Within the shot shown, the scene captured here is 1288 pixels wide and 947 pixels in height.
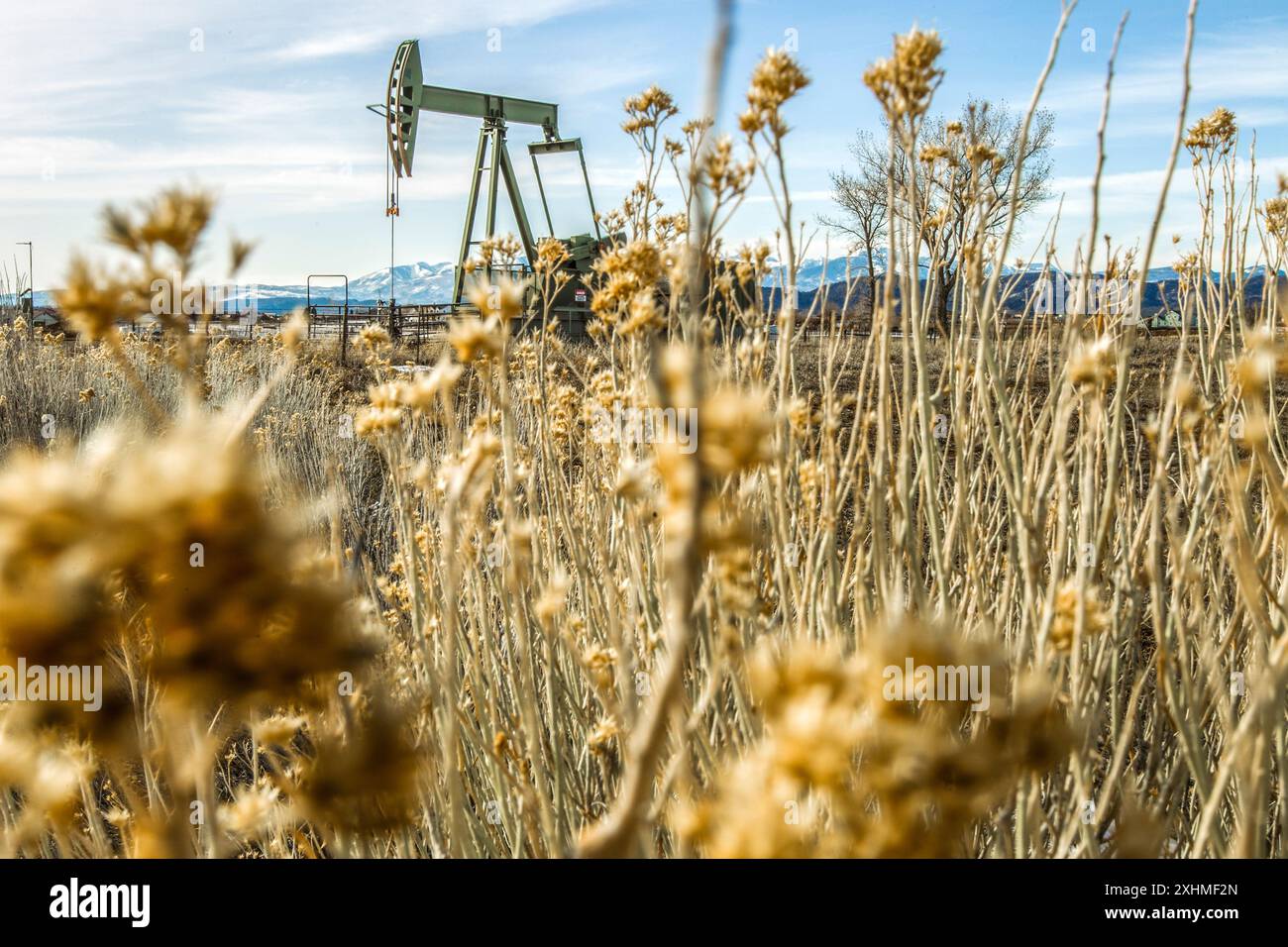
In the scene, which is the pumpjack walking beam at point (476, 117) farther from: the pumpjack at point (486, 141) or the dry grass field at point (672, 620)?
the dry grass field at point (672, 620)

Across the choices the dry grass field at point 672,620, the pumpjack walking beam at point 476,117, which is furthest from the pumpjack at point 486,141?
the dry grass field at point 672,620

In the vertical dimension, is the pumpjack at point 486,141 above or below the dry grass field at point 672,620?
above

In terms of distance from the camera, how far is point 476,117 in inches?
452

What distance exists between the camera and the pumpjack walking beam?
980cm

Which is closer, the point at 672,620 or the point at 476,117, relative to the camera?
the point at 672,620

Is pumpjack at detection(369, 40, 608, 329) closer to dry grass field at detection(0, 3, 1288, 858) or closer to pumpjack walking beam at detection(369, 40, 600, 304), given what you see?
pumpjack walking beam at detection(369, 40, 600, 304)

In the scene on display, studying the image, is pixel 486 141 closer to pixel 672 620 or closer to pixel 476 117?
pixel 476 117

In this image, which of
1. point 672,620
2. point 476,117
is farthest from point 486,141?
point 672,620

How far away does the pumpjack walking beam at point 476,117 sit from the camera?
9797mm

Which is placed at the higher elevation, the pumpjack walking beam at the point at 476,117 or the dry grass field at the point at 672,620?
the pumpjack walking beam at the point at 476,117

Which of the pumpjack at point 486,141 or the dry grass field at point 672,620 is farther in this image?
the pumpjack at point 486,141

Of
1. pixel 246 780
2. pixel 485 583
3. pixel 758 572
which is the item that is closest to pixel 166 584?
pixel 758 572
